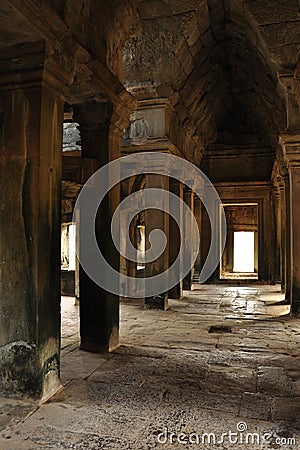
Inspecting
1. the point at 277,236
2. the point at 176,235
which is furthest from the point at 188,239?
the point at 277,236

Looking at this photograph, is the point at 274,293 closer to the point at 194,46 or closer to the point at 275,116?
the point at 275,116

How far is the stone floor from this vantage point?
2.78m

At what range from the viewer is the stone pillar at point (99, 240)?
485 cm

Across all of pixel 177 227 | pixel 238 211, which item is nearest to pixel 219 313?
pixel 177 227

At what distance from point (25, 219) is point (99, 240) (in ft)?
5.50

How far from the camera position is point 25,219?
3.35 meters

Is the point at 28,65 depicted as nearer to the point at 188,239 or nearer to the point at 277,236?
the point at 188,239

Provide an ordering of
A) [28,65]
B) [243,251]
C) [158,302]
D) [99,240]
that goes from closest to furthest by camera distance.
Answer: [28,65]
[99,240]
[158,302]
[243,251]

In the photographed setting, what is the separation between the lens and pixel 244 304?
8977 millimetres

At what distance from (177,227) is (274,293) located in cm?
332

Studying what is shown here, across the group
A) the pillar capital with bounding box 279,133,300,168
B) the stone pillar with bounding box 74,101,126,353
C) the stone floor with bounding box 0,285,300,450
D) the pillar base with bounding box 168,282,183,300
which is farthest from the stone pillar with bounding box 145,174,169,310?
the stone pillar with bounding box 74,101,126,353

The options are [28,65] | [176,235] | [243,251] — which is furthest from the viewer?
[243,251]

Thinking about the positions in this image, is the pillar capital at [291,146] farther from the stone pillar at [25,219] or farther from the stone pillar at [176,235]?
the stone pillar at [25,219]

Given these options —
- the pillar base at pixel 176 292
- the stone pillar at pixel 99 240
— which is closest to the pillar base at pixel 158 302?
the pillar base at pixel 176 292
